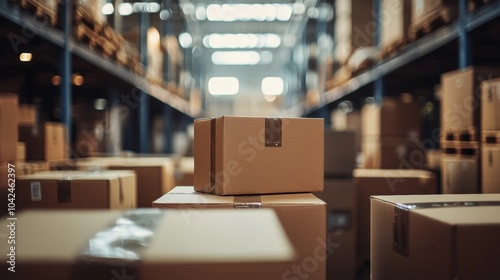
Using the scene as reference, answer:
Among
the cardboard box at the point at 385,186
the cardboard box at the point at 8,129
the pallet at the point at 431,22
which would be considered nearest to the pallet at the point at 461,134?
the cardboard box at the point at 385,186

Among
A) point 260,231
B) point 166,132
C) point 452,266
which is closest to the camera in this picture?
point 260,231

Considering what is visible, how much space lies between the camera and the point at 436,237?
1386mm

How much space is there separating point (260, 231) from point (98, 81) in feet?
17.5

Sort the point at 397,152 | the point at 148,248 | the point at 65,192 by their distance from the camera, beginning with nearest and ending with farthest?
the point at 148,248 < the point at 65,192 < the point at 397,152

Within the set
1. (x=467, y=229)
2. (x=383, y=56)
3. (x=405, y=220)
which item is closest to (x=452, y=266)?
(x=467, y=229)

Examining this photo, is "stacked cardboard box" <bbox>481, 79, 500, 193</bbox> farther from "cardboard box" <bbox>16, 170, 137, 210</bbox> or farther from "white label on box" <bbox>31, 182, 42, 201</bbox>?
"white label on box" <bbox>31, 182, 42, 201</bbox>

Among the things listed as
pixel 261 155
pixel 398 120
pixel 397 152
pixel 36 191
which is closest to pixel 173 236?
pixel 261 155

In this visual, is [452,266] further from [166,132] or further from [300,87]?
[300,87]

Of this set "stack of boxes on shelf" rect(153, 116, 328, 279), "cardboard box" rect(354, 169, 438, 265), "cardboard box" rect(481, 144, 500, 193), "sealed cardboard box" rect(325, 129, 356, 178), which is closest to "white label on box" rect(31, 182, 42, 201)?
"stack of boxes on shelf" rect(153, 116, 328, 279)

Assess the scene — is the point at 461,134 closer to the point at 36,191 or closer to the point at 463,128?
the point at 463,128

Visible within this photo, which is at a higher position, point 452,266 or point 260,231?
point 260,231

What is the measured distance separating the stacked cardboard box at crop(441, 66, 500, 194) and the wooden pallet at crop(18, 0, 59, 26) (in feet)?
9.39

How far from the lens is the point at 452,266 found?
4.26 ft

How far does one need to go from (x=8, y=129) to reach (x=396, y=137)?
336 centimetres
